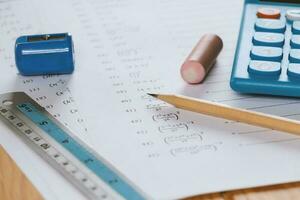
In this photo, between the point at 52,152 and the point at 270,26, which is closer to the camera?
the point at 52,152

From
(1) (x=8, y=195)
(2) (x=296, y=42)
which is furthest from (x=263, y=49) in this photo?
(1) (x=8, y=195)

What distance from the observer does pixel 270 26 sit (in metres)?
0.60

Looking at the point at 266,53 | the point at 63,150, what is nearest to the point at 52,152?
the point at 63,150

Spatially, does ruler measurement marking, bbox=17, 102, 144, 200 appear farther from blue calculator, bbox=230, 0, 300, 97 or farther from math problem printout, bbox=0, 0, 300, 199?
blue calculator, bbox=230, 0, 300, 97

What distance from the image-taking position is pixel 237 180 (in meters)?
0.43

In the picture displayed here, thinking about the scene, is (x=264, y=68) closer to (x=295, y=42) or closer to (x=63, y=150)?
(x=295, y=42)

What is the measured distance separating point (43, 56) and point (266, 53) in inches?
8.4

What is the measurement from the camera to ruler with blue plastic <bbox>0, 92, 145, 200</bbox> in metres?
0.42

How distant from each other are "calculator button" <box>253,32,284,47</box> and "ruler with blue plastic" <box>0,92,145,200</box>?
209 mm

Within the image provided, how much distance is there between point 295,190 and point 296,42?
7.5 inches

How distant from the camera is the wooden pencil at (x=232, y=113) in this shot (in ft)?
1.56

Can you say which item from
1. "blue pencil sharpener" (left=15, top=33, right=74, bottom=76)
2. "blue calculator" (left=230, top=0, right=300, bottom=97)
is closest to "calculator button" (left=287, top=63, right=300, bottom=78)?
"blue calculator" (left=230, top=0, right=300, bottom=97)

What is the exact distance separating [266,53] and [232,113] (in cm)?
9

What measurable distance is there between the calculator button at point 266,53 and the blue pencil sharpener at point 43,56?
176 mm
